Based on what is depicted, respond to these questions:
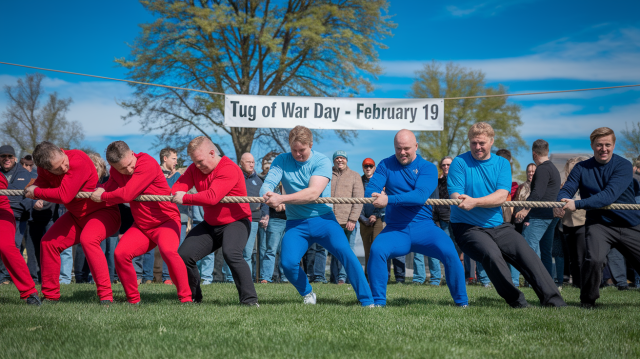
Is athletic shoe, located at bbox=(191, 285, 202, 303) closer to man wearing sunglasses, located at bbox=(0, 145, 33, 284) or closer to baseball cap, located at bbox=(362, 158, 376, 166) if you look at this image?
man wearing sunglasses, located at bbox=(0, 145, 33, 284)

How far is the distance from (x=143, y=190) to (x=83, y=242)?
2.76ft

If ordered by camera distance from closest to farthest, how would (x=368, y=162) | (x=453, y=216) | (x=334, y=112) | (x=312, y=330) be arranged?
(x=312, y=330) → (x=453, y=216) → (x=334, y=112) → (x=368, y=162)

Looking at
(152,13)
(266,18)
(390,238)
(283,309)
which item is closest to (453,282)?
(390,238)

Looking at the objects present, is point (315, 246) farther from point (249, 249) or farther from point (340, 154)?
point (340, 154)

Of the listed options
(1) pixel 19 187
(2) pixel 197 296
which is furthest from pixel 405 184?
(1) pixel 19 187

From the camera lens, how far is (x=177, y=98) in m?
20.4

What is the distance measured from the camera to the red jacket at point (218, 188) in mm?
5227

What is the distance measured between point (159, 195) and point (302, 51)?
16.1 m

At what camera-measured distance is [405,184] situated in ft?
17.7

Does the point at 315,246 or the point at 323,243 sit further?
the point at 315,246

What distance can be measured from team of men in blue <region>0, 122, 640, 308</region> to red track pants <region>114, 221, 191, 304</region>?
0.56 ft

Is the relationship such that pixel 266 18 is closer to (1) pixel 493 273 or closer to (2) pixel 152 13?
(2) pixel 152 13

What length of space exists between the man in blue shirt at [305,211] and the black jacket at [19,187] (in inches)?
207

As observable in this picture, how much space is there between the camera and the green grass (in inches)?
130
